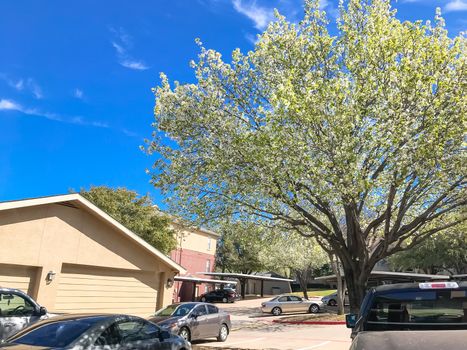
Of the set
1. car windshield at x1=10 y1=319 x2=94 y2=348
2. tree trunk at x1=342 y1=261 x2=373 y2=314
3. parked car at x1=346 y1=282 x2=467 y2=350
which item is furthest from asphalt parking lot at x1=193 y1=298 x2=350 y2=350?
parked car at x1=346 y1=282 x2=467 y2=350

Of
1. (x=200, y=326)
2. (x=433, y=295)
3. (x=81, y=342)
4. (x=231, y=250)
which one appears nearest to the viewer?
(x=433, y=295)

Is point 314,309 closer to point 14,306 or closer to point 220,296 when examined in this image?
point 220,296

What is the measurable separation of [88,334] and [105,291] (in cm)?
1067

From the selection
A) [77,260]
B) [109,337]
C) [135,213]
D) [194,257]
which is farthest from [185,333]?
[194,257]

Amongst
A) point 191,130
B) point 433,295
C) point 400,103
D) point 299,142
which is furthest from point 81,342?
point 400,103

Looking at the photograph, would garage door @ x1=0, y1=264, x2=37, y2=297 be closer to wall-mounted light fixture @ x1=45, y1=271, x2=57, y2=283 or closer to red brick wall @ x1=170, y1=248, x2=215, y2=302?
wall-mounted light fixture @ x1=45, y1=271, x2=57, y2=283

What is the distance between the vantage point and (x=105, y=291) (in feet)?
55.7

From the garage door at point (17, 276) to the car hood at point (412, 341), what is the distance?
13.3 m

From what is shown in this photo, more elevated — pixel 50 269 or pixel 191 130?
pixel 191 130

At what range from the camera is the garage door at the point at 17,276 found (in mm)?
14156

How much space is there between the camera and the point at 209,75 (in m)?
14.2

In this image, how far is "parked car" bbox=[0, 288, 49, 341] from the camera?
9163 millimetres

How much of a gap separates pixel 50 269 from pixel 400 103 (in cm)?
1207

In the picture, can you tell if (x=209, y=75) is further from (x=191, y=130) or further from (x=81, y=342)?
(x=81, y=342)
